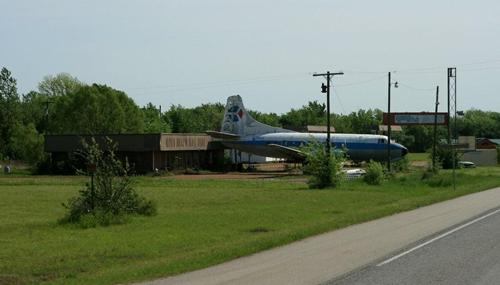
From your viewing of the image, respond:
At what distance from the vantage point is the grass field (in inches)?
564

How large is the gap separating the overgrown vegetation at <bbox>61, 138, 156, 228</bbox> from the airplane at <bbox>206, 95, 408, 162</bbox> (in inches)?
1966

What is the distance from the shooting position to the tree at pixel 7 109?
11175 cm

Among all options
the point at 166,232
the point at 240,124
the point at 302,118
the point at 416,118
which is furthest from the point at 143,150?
the point at 302,118

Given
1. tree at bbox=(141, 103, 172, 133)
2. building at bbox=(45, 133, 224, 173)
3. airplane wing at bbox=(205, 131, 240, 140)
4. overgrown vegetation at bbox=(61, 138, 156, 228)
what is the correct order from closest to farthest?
overgrown vegetation at bbox=(61, 138, 156, 228) < building at bbox=(45, 133, 224, 173) < airplane wing at bbox=(205, 131, 240, 140) < tree at bbox=(141, 103, 172, 133)

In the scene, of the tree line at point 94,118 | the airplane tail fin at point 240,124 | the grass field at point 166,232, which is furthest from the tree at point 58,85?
the grass field at point 166,232

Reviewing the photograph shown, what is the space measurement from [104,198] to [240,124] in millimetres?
59742

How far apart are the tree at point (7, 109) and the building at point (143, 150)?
3644 centimetres

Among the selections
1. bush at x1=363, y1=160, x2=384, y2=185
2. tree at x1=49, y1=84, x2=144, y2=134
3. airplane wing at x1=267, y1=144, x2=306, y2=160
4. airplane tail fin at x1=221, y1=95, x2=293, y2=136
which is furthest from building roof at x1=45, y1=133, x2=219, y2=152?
bush at x1=363, y1=160, x2=384, y2=185

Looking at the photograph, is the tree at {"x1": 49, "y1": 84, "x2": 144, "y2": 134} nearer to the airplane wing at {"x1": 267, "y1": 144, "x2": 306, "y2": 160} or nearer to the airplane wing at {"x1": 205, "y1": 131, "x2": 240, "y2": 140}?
the airplane wing at {"x1": 205, "y1": 131, "x2": 240, "y2": 140}

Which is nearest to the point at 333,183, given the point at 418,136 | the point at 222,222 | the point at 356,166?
the point at 222,222

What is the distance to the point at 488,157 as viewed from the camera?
11688 centimetres

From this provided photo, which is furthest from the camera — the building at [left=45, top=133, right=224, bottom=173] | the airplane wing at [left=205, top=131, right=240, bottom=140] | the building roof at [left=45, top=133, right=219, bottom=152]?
the airplane wing at [left=205, top=131, right=240, bottom=140]

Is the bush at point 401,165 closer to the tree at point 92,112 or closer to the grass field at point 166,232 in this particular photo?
the tree at point 92,112

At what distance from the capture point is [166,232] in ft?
69.4
